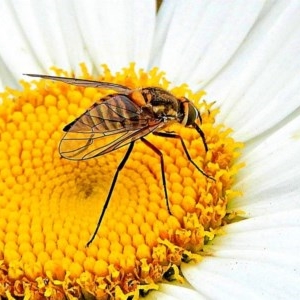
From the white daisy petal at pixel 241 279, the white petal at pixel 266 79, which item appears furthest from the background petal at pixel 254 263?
the white petal at pixel 266 79

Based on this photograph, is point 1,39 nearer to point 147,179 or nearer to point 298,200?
point 147,179

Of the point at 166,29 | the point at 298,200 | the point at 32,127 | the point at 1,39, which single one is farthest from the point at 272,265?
the point at 1,39

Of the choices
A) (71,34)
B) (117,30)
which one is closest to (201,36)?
(117,30)

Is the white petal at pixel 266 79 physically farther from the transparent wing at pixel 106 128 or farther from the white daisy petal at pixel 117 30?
the transparent wing at pixel 106 128

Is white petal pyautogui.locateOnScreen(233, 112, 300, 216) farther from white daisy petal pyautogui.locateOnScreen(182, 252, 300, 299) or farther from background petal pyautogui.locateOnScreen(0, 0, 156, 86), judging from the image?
background petal pyautogui.locateOnScreen(0, 0, 156, 86)

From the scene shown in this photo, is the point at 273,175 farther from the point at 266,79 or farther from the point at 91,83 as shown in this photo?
the point at 91,83
